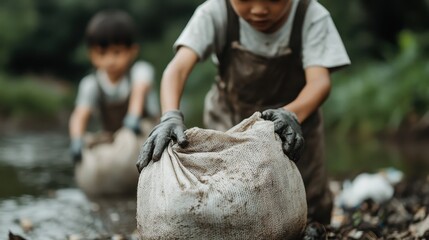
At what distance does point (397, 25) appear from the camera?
44.4 feet

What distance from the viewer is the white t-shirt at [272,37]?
362cm

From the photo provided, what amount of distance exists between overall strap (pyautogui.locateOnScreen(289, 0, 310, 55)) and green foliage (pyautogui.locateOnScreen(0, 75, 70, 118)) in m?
12.5

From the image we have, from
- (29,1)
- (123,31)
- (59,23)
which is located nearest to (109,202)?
(123,31)

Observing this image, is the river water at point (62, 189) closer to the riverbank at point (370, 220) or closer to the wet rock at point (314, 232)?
the riverbank at point (370, 220)

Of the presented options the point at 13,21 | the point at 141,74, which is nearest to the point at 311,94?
the point at 141,74

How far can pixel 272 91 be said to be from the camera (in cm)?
393

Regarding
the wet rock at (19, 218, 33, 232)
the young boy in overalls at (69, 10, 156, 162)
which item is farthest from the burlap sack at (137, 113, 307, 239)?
the young boy in overalls at (69, 10, 156, 162)

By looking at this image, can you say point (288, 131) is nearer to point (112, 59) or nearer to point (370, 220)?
point (370, 220)

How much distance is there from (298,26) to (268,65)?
0.86 feet

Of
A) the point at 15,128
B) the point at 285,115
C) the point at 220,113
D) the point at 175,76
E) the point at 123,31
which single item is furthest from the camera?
the point at 15,128

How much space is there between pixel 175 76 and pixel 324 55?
0.71 metres

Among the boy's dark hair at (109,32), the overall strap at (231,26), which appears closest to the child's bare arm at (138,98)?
the boy's dark hair at (109,32)

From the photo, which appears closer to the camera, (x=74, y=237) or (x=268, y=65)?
(x=268, y=65)

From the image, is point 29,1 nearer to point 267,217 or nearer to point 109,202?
point 109,202
